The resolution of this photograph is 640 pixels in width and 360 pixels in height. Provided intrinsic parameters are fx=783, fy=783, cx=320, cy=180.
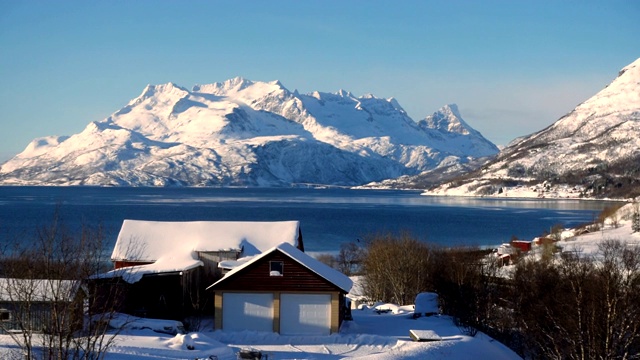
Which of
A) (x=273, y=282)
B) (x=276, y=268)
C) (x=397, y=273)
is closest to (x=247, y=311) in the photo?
(x=273, y=282)

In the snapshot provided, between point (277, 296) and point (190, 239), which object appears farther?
point (190, 239)

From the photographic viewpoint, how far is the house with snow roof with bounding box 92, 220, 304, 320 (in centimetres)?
3356

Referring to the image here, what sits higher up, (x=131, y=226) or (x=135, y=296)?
(x=131, y=226)

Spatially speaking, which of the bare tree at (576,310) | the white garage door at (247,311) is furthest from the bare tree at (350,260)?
the white garage door at (247,311)

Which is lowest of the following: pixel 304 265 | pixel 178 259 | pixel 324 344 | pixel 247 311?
pixel 324 344

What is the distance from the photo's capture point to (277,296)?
31.5m

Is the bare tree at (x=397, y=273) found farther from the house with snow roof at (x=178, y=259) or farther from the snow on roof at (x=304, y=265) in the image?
the snow on roof at (x=304, y=265)

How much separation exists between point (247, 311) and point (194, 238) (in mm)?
8204

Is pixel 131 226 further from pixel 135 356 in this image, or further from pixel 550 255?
pixel 550 255

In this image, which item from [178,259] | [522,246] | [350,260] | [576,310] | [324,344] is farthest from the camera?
[350,260]

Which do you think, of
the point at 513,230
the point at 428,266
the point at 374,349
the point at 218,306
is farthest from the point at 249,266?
the point at 513,230

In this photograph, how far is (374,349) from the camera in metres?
28.2

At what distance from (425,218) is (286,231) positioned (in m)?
96.4

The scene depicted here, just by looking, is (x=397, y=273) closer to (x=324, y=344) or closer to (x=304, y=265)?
(x=304, y=265)
